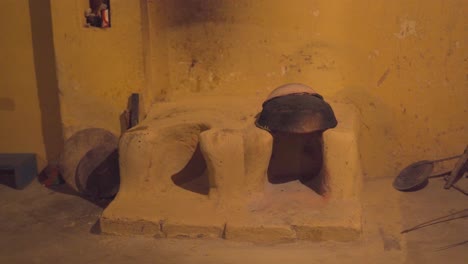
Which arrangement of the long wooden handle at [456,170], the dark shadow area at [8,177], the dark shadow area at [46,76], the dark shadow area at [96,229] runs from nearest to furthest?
the dark shadow area at [96,229], the long wooden handle at [456,170], the dark shadow area at [46,76], the dark shadow area at [8,177]

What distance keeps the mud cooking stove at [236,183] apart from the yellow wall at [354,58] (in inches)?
19.2

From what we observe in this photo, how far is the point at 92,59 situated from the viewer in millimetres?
5715

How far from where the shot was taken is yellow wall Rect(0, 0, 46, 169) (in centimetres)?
604

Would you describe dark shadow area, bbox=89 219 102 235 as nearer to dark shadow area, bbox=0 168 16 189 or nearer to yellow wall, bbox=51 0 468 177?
yellow wall, bbox=51 0 468 177

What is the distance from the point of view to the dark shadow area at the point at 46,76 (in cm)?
599

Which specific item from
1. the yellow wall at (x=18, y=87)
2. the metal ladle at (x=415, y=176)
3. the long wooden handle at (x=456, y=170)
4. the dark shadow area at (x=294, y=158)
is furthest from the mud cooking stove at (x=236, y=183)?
the yellow wall at (x=18, y=87)

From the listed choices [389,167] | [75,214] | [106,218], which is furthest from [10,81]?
[389,167]

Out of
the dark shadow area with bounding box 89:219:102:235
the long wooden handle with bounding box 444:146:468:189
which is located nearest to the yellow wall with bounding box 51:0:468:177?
the long wooden handle with bounding box 444:146:468:189

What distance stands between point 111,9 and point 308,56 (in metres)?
1.79

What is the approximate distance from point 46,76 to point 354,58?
9.56 ft

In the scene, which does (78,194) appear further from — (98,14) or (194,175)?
(98,14)

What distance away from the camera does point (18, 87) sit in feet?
20.5

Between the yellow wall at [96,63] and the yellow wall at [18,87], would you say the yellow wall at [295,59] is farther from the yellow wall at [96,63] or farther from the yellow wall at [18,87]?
the yellow wall at [18,87]

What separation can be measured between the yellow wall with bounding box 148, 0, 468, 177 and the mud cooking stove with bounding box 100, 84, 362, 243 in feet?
1.60
